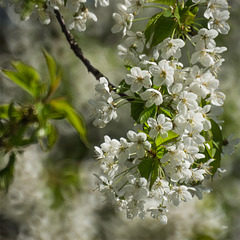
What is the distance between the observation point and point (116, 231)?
2500 millimetres

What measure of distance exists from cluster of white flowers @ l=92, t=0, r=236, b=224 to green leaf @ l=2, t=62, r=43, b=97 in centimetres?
21

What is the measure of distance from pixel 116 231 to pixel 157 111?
6.08 ft

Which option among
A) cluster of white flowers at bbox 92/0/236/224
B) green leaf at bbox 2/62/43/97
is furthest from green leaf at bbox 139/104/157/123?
green leaf at bbox 2/62/43/97

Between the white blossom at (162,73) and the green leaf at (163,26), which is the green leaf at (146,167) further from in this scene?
the green leaf at (163,26)

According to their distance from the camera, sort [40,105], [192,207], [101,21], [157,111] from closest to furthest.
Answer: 1. [40,105]
2. [157,111]
3. [192,207]
4. [101,21]

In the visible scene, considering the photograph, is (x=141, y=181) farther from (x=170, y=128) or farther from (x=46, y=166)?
(x=46, y=166)

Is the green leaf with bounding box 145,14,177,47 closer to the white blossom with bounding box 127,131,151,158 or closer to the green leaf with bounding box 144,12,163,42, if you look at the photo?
the green leaf with bounding box 144,12,163,42

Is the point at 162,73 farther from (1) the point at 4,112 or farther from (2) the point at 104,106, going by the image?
(1) the point at 4,112

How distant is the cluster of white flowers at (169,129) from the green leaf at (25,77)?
0.21 m

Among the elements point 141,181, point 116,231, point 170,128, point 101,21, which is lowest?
point 116,231

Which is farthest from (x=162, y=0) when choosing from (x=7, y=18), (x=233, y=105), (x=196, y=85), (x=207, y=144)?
(x=7, y=18)

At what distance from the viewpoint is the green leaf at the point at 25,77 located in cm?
66

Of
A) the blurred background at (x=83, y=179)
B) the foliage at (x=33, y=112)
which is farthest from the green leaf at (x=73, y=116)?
the blurred background at (x=83, y=179)

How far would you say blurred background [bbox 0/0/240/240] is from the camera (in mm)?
2107
